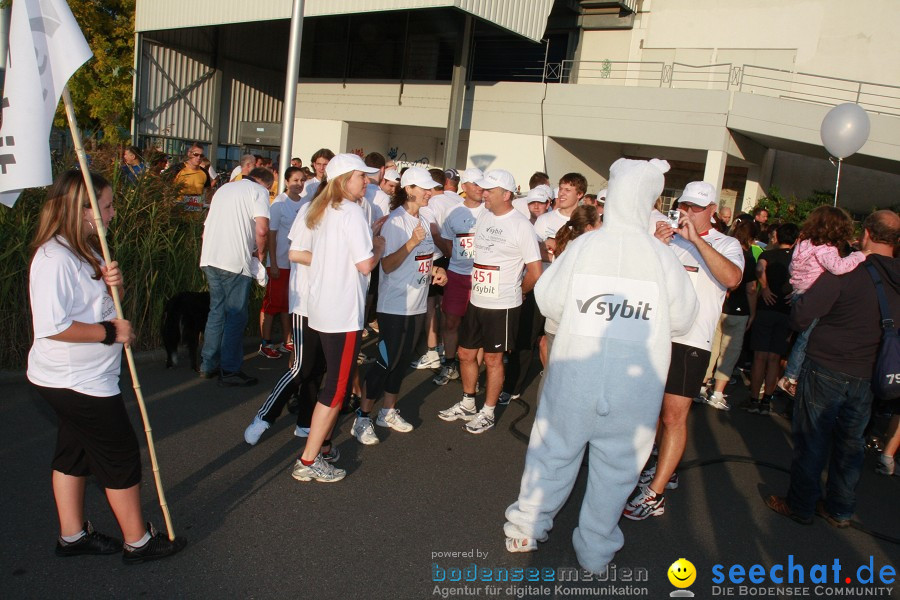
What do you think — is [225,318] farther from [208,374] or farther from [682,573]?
[682,573]

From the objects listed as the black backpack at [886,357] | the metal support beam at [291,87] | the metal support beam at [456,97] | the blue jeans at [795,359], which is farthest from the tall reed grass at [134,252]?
the metal support beam at [456,97]

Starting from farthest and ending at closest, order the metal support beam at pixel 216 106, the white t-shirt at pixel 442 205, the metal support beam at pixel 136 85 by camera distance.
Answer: the metal support beam at pixel 216 106
the metal support beam at pixel 136 85
the white t-shirt at pixel 442 205

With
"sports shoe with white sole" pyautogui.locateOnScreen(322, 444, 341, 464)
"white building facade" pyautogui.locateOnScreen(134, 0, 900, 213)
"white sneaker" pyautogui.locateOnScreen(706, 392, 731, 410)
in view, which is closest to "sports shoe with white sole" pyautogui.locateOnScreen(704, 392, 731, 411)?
"white sneaker" pyautogui.locateOnScreen(706, 392, 731, 410)

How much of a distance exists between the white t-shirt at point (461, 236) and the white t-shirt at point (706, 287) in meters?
2.43

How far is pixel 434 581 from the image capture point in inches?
136

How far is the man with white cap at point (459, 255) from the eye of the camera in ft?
21.4

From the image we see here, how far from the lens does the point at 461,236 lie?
6594 millimetres

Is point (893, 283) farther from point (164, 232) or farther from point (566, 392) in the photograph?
point (164, 232)

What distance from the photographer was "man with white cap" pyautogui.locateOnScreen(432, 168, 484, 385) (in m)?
6.52

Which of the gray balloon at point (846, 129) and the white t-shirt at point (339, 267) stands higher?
the gray balloon at point (846, 129)

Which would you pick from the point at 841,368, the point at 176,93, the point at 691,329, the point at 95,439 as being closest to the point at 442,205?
the point at 691,329

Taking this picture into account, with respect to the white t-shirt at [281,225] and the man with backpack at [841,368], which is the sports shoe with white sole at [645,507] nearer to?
the man with backpack at [841,368]

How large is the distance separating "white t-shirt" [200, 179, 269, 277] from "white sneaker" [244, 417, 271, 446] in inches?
70.4

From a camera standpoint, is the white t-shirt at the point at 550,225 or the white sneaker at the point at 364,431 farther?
the white t-shirt at the point at 550,225
